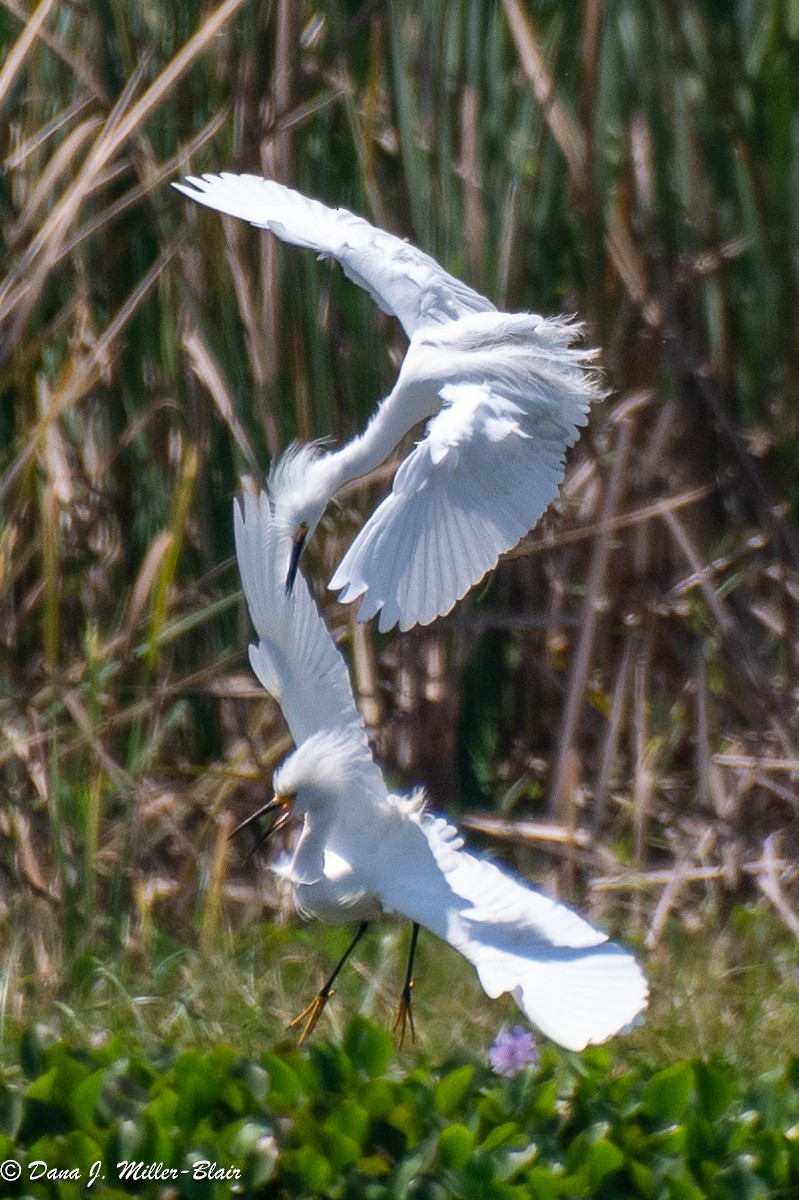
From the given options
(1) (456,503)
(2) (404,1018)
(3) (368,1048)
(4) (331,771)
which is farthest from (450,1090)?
(1) (456,503)

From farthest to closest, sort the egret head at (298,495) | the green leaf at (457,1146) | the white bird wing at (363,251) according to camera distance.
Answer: the white bird wing at (363,251) < the egret head at (298,495) < the green leaf at (457,1146)

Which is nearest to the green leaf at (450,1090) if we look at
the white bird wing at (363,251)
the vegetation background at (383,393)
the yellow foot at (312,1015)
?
the yellow foot at (312,1015)

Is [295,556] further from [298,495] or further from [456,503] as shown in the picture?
[456,503]

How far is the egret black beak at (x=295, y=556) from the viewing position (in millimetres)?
3062

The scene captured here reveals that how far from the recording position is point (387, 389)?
448 centimetres

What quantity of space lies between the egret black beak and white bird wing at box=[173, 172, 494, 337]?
64 cm

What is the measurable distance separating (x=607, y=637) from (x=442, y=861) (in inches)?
60.4

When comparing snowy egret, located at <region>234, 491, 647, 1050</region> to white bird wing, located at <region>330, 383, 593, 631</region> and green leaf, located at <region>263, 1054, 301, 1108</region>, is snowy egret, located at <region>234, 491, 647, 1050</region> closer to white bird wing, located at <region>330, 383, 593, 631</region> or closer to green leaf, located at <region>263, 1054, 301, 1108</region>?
white bird wing, located at <region>330, 383, 593, 631</region>

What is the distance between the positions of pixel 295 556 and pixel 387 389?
1379mm

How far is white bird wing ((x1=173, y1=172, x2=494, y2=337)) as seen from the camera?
3715 mm

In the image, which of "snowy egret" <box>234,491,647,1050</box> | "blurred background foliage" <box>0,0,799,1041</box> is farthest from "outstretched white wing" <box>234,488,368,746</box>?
"blurred background foliage" <box>0,0,799,1041</box>

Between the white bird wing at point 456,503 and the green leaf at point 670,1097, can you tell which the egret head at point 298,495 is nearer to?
the white bird wing at point 456,503

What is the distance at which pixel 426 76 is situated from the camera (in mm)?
4398

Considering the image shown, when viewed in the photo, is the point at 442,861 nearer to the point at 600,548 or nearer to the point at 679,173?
the point at 600,548
